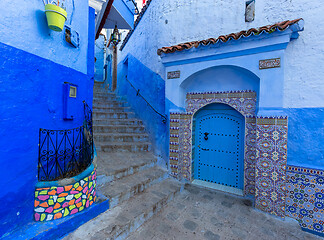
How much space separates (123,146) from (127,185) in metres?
→ 1.70

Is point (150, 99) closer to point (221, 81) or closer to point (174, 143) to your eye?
point (174, 143)

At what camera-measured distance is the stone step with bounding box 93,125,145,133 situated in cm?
551

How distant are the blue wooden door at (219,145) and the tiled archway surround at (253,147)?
251mm

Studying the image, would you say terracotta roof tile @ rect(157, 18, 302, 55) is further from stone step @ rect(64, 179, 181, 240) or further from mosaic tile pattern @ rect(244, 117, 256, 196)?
stone step @ rect(64, 179, 181, 240)

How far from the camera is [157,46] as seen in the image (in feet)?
17.9

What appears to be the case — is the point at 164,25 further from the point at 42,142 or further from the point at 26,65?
the point at 42,142

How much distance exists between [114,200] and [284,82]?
4.04m

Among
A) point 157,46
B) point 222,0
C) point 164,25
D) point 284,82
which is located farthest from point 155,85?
point 284,82

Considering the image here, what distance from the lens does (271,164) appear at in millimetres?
3326

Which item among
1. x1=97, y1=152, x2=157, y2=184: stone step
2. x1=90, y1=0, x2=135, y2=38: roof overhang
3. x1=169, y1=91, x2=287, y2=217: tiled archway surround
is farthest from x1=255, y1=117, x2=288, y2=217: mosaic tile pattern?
x1=90, y1=0, x2=135, y2=38: roof overhang

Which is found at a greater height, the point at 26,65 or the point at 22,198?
the point at 26,65

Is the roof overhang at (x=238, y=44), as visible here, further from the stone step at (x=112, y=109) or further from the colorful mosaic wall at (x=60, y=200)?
the colorful mosaic wall at (x=60, y=200)

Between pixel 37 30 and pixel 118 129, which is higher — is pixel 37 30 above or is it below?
above

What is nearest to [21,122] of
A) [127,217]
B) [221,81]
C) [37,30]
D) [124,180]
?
[37,30]
